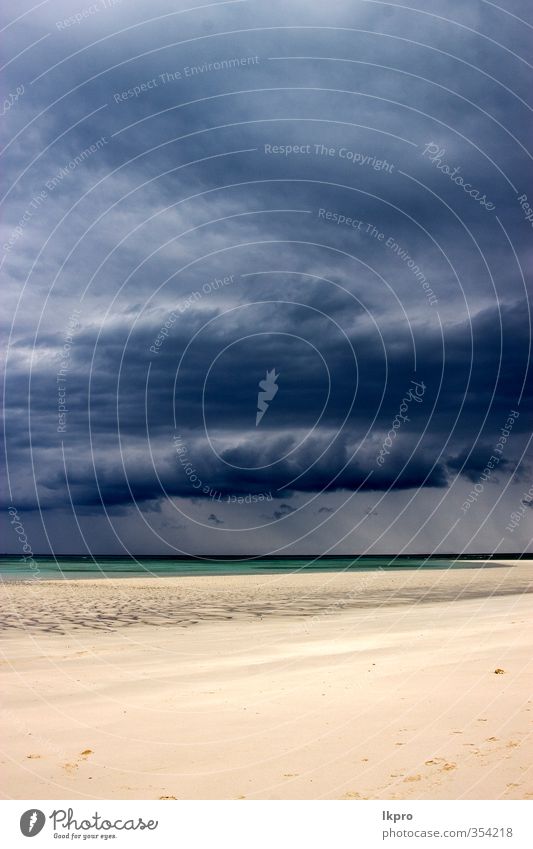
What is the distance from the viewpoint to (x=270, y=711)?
9664 mm

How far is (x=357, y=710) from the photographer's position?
9.60 m

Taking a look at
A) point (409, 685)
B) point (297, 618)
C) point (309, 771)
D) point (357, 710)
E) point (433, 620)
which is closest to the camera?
point (309, 771)

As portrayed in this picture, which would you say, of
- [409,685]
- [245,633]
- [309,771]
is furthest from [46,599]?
[309,771]

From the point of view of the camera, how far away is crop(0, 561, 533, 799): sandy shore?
7.03 metres

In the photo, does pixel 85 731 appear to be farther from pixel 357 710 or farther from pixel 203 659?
pixel 203 659

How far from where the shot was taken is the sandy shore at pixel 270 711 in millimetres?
7031

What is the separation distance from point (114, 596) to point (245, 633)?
1662cm

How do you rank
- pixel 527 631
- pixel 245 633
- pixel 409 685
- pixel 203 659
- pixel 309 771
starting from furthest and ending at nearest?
pixel 245 633 < pixel 527 631 < pixel 203 659 < pixel 409 685 < pixel 309 771
